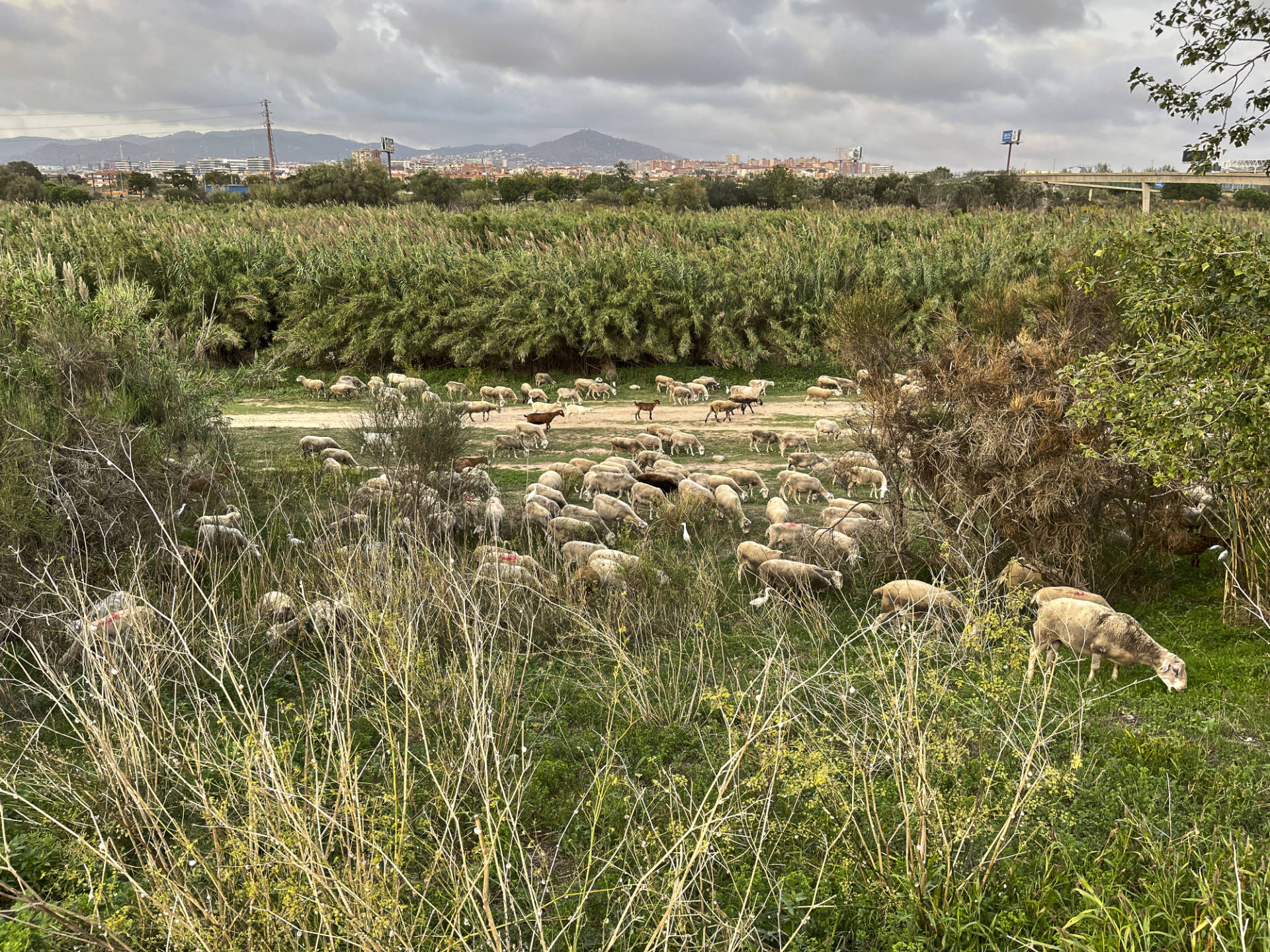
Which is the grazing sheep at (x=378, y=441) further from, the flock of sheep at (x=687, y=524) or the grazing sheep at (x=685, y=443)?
the grazing sheep at (x=685, y=443)

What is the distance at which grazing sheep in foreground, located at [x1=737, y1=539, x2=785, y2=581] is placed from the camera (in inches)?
315

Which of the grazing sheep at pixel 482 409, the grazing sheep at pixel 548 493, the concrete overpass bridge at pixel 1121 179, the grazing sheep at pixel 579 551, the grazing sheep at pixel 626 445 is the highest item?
the concrete overpass bridge at pixel 1121 179

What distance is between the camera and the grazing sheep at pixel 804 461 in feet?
37.4

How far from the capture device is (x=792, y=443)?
→ 1288 cm

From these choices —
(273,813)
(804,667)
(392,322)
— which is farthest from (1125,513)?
(392,322)

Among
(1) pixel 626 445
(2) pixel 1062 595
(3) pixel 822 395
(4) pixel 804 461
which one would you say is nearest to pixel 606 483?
(1) pixel 626 445

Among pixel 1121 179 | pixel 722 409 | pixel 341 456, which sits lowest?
pixel 341 456

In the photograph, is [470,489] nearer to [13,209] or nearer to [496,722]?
[496,722]

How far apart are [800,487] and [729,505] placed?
1.27 metres

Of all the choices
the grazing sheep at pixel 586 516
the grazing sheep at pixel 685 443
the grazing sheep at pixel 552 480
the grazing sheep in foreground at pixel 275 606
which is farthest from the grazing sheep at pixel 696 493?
the grazing sheep in foreground at pixel 275 606

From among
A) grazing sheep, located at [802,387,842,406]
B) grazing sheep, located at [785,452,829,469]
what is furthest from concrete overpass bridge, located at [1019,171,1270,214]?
grazing sheep, located at [785,452,829,469]

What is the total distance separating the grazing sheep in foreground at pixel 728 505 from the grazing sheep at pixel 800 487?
0.96 meters

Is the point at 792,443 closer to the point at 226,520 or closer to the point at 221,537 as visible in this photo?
the point at 226,520

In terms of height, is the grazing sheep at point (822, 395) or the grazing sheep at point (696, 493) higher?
the grazing sheep at point (822, 395)
